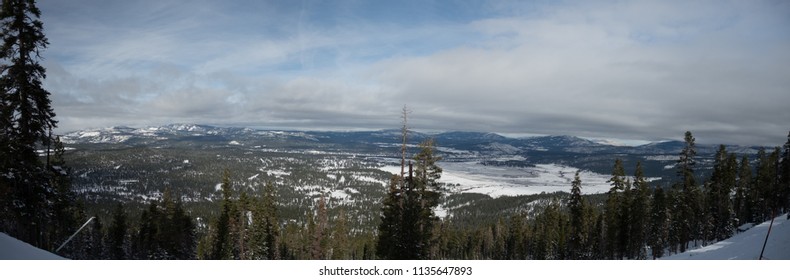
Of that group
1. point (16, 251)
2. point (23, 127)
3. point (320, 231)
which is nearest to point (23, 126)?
point (23, 127)

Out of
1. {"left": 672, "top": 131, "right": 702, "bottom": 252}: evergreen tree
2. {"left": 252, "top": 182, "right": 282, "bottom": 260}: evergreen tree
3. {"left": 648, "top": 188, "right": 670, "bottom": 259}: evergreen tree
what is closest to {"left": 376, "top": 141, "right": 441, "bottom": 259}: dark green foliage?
{"left": 252, "top": 182, "right": 282, "bottom": 260}: evergreen tree

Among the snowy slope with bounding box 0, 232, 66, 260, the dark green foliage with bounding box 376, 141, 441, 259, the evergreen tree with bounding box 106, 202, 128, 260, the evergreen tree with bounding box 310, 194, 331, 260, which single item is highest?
the snowy slope with bounding box 0, 232, 66, 260

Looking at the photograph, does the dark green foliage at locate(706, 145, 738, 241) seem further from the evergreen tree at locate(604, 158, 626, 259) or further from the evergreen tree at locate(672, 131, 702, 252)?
the evergreen tree at locate(604, 158, 626, 259)

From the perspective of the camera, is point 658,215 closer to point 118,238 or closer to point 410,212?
point 410,212

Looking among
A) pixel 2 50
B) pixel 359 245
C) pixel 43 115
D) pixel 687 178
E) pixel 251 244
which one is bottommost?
pixel 359 245

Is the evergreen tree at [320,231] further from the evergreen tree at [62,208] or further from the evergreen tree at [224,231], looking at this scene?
the evergreen tree at [62,208]
